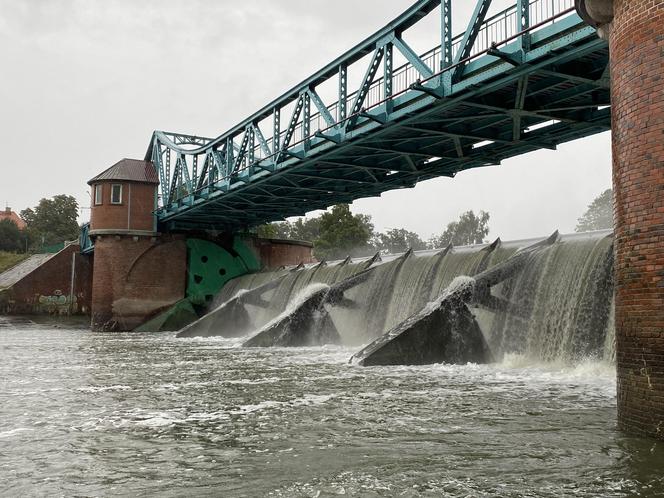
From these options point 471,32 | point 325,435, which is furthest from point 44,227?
point 325,435

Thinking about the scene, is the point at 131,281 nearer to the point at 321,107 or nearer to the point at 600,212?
the point at 321,107

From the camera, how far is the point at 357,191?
28.6 meters

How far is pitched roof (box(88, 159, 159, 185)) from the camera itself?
3759 cm

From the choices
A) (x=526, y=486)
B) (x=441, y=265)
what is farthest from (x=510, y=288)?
(x=526, y=486)

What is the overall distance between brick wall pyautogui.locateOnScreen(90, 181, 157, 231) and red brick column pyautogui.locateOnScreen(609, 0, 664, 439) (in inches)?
1298

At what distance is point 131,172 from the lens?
38.3m

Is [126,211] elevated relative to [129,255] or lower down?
elevated

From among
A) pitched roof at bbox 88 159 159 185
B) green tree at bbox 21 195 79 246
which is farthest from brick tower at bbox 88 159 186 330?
green tree at bbox 21 195 79 246

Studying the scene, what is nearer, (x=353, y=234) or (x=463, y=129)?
(x=463, y=129)

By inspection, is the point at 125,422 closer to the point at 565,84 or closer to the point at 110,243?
the point at 565,84

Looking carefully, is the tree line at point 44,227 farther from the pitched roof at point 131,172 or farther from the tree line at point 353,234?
the pitched roof at point 131,172

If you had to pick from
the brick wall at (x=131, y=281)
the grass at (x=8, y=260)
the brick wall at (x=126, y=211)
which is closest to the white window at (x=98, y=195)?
the brick wall at (x=126, y=211)

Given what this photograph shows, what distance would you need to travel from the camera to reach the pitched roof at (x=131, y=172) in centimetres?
3759

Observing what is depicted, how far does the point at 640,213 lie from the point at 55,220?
8834 cm
